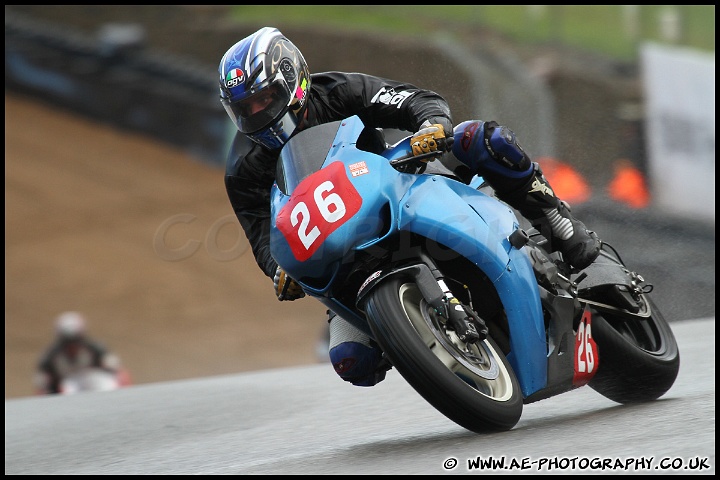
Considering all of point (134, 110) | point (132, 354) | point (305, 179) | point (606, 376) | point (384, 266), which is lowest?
point (132, 354)

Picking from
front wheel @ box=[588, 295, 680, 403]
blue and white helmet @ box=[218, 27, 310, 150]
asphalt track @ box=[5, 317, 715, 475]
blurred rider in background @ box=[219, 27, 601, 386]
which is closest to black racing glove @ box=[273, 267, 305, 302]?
blurred rider in background @ box=[219, 27, 601, 386]

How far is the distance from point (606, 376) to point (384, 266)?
139 cm

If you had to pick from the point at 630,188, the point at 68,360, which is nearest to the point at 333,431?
the point at 68,360

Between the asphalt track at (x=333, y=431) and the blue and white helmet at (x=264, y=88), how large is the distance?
1314 millimetres

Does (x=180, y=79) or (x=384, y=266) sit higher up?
(x=180, y=79)

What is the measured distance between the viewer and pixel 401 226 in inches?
159

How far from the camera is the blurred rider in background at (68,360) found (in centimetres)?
1188

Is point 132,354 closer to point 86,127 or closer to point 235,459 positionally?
point 86,127

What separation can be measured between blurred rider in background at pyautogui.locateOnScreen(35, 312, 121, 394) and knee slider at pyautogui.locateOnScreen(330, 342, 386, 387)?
7.81m

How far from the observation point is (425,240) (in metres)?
4.12

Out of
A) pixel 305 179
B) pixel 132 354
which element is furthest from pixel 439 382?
pixel 132 354

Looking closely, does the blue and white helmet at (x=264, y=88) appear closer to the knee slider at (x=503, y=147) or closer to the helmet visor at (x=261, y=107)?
the helmet visor at (x=261, y=107)

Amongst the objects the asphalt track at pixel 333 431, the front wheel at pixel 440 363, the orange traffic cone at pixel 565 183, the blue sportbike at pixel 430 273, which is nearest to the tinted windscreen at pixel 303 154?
the blue sportbike at pixel 430 273

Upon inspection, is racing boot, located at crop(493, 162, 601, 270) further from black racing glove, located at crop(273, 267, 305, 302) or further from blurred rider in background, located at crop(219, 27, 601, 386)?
black racing glove, located at crop(273, 267, 305, 302)
